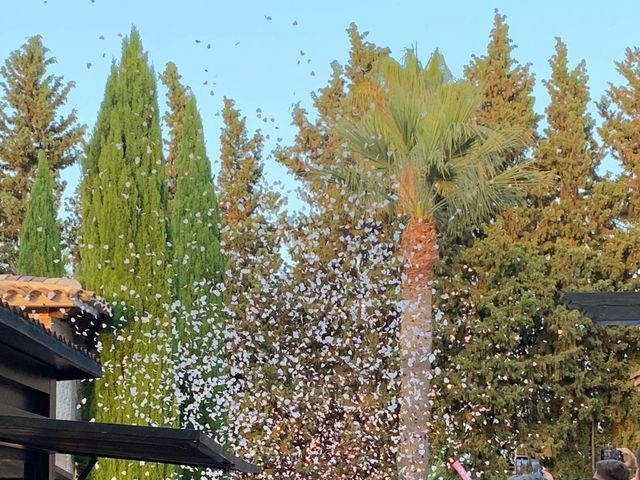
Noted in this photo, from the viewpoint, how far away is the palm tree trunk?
16.8 m

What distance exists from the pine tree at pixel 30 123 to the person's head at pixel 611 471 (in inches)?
808

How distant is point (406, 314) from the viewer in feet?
55.3

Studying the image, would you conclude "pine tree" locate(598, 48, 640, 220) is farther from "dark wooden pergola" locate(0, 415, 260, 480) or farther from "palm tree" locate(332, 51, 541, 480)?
"dark wooden pergola" locate(0, 415, 260, 480)

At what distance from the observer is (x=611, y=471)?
17.3ft

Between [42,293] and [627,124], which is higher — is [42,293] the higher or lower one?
the lower one

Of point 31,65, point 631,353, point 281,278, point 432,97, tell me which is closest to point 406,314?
point 432,97

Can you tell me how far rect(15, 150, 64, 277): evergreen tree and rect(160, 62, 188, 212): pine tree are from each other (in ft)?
31.0

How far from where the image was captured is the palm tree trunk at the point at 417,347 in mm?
16750

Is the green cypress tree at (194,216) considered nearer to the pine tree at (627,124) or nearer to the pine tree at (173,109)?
the pine tree at (173,109)

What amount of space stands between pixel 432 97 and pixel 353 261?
4976 mm

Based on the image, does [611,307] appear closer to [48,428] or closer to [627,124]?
[48,428]

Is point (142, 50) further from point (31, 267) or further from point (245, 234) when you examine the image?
point (245, 234)

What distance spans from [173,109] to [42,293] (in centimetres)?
1564

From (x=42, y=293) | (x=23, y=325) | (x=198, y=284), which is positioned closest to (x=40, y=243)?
(x=198, y=284)
